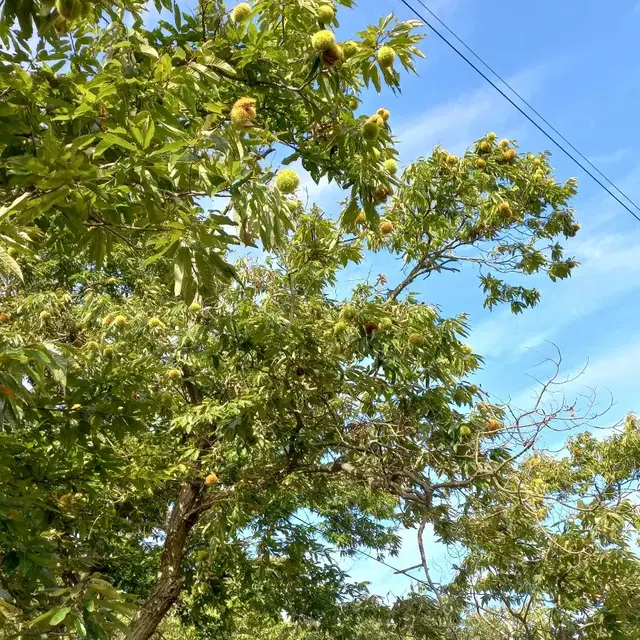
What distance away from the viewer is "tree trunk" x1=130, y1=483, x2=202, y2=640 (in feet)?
15.8

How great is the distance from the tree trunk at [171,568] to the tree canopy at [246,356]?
2cm

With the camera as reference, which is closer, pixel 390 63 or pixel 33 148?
pixel 33 148

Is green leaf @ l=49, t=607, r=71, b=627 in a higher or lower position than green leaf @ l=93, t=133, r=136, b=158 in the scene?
lower

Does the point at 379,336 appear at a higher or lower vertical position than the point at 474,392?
lower

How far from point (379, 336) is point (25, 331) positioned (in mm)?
2482

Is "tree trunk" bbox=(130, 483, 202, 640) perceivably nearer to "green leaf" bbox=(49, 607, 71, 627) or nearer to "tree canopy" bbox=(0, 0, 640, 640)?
"tree canopy" bbox=(0, 0, 640, 640)

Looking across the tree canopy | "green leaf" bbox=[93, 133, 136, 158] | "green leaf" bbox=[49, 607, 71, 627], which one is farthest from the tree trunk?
"green leaf" bbox=[93, 133, 136, 158]

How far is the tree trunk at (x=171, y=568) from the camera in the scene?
190 inches

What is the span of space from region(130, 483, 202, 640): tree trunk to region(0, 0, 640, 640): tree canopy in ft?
0.08

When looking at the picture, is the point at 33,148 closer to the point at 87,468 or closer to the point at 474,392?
the point at 87,468

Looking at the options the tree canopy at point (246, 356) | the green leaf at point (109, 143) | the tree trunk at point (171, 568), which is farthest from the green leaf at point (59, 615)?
the tree trunk at point (171, 568)

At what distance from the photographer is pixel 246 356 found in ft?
13.5

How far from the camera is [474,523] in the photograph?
153 inches

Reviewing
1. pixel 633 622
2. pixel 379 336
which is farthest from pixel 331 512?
pixel 379 336
